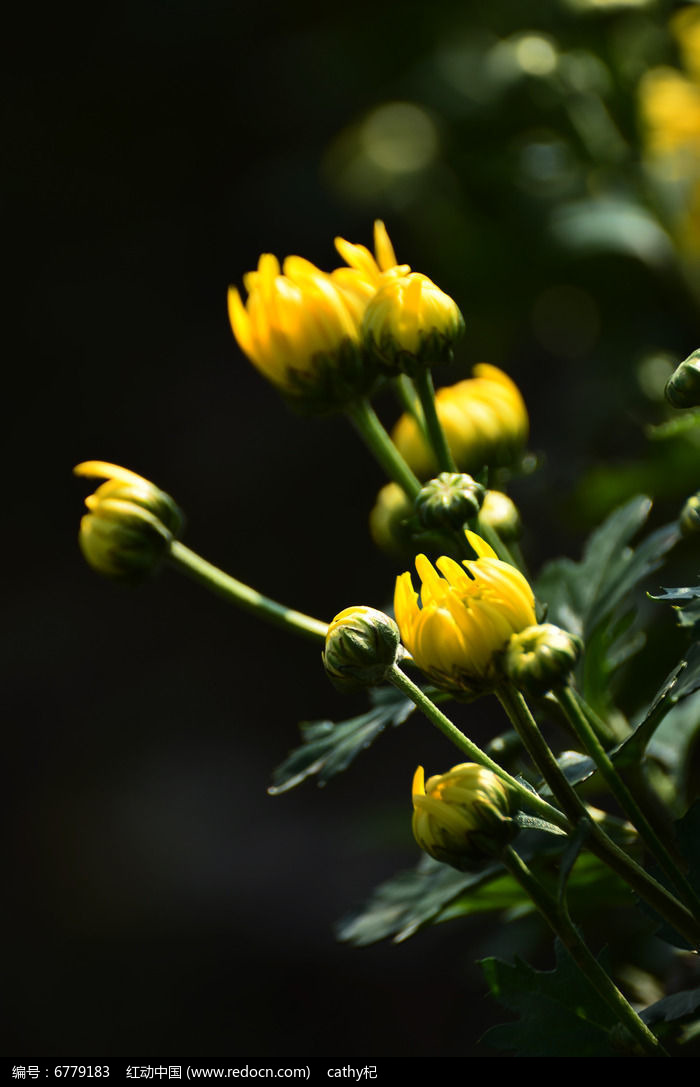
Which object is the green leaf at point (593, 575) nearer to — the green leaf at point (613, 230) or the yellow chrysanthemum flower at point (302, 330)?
the yellow chrysanthemum flower at point (302, 330)

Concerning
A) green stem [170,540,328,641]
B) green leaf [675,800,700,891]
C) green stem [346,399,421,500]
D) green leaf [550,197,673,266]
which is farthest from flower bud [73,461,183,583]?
green leaf [550,197,673,266]

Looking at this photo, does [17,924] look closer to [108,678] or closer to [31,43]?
[108,678]

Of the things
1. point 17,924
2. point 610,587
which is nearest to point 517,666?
point 610,587

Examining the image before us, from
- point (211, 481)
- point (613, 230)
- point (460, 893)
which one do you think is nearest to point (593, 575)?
point (460, 893)

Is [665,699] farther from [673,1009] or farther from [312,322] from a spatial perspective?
[312,322]

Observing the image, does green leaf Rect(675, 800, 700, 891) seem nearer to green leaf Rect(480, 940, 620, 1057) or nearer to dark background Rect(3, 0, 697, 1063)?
green leaf Rect(480, 940, 620, 1057)
